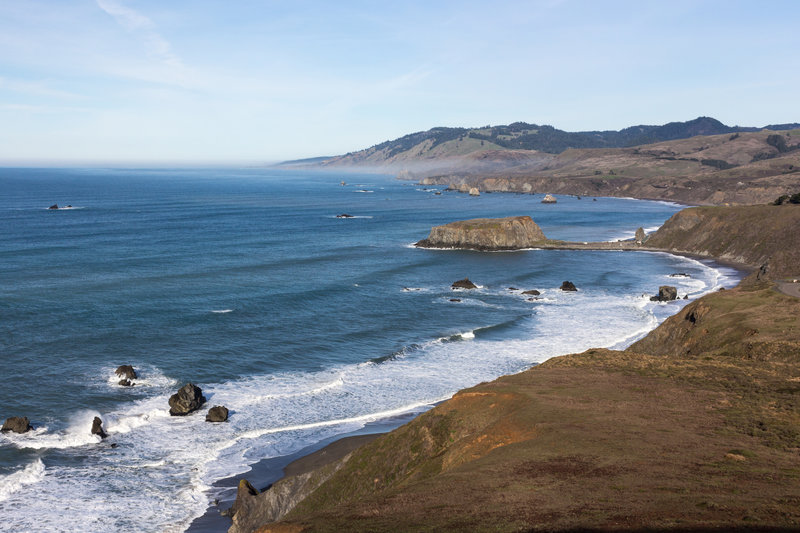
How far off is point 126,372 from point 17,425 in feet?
31.8

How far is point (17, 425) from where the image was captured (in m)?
38.1

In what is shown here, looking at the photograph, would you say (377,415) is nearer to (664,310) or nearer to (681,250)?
(664,310)

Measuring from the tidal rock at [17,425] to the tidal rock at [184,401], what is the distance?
8.59m

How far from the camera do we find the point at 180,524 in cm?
2978

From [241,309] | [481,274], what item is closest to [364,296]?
[241,309]

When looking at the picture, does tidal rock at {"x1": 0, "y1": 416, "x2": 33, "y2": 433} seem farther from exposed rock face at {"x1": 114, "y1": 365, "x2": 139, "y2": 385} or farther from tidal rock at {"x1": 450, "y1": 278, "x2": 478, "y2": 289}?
tidal rock at {"x1": 450, "y1": 278, "x2": 478, "y2": 289}

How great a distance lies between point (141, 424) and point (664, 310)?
191 feet

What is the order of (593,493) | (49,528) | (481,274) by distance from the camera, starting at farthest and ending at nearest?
1. (481,274)
2. (49,528)
3. (593,493)

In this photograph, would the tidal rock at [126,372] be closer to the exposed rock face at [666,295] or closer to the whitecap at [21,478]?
the whitecap at [21,478]

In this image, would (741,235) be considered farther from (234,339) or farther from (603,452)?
(603,452)

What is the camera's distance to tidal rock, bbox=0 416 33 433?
3797 cm

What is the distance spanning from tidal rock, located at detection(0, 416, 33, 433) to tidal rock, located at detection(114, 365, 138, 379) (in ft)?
29.8

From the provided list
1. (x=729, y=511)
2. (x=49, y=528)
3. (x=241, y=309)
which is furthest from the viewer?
(x=241, y=309)

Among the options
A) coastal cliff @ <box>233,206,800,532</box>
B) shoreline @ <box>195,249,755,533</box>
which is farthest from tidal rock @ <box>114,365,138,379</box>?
coastal cliff @ <box>233,206,800,532</box>
